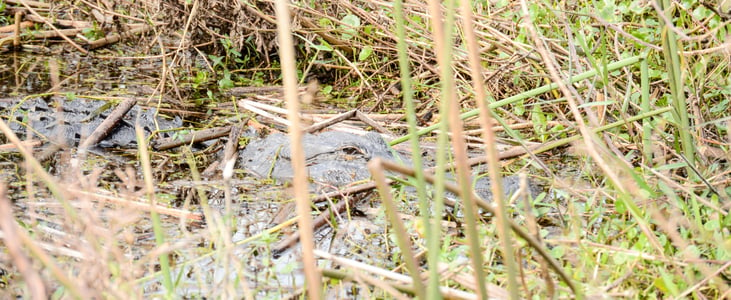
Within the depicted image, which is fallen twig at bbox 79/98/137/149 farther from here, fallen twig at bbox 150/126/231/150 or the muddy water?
fallen twig at bbox 150/126/231/150

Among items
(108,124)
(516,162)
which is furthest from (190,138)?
(516,162)

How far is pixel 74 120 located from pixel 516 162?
2.19 metres

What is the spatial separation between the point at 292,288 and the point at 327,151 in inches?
56.6

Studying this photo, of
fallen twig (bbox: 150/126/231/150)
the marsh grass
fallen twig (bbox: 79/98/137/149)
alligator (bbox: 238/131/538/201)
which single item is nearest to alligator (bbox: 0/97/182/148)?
fallen twig (bbox: 79/98/137/149)

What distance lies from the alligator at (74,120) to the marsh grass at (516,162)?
1.17 ft

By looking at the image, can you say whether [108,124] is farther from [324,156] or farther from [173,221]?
[173,221]

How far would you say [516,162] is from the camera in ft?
12.0

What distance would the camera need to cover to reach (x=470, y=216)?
1.24 metres

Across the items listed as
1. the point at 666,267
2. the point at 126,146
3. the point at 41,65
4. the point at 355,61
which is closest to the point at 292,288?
the point at 666,267

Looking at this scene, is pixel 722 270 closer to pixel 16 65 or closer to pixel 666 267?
pixel 666 267

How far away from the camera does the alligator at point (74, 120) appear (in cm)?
417

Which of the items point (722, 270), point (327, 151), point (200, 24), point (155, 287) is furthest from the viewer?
point (200, 24)

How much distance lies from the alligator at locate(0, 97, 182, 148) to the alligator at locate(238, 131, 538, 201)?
0.65 metres

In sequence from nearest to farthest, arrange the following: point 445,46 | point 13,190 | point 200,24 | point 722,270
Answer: point 445,46 < point 722,270 < point 13,190 < point 200,24
